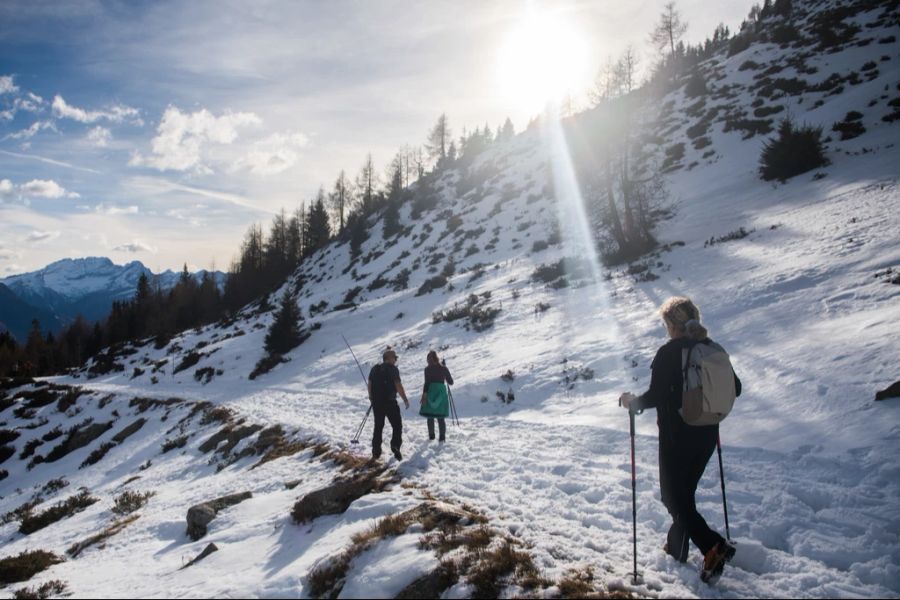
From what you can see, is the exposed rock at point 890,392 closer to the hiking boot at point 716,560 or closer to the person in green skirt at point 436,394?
the hiking boot at point 716,560

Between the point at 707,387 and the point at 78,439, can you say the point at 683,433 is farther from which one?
the point at 78,439

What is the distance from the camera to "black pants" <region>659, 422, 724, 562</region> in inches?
163

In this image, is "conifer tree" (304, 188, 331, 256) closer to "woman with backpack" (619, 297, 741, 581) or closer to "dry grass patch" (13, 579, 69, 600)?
"dry grass patch" (13, 579, 69, 600)

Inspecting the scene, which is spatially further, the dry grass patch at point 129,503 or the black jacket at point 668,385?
the dry grass patch at point 129,503

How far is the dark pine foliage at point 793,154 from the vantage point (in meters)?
20.0

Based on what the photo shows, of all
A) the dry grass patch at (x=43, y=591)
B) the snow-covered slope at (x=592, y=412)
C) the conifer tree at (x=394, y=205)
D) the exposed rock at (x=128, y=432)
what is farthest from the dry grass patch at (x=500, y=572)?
the conifer tree at (x=394, y=205)

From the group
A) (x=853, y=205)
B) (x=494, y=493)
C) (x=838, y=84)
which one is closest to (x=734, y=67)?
(x=838, y=84)

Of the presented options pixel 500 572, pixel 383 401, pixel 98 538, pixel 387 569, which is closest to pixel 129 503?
pixel 98 538

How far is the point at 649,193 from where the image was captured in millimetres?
25375

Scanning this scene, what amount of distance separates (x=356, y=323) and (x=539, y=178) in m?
26.9

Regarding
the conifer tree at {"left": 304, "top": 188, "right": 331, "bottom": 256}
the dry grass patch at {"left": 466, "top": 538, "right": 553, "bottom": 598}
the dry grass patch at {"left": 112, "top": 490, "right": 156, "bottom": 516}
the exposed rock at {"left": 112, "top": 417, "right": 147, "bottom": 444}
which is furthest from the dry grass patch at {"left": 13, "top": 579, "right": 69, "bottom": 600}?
the conifer tree at {"left": 304, "top": 188, "right": 331, "bottom": 256}

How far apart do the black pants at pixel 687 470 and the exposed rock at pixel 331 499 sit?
470 centimetres

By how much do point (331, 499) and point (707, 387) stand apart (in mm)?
5636

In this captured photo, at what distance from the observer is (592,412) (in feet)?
31.8
